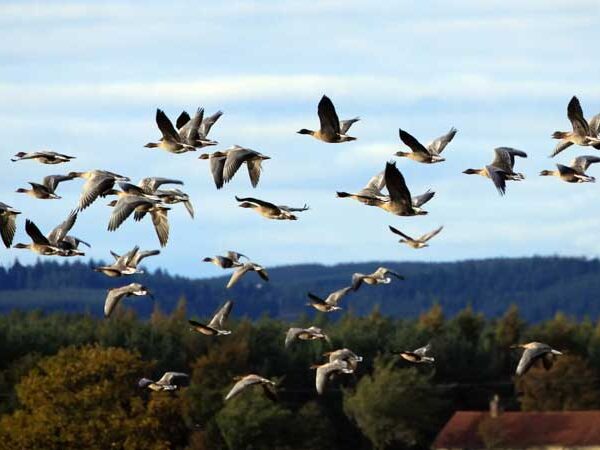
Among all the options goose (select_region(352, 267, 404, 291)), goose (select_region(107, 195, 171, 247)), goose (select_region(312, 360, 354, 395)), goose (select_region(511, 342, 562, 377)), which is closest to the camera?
goose (select_region(107, 195, 171, 247))

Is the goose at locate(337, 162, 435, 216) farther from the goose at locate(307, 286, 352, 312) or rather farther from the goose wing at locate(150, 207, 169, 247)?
the goose wing at locate(150, 207, 169, 247)

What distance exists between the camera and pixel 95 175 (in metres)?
49.4

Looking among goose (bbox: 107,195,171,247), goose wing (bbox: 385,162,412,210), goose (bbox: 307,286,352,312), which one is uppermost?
goose wing (bbox: 385,162,412,210)

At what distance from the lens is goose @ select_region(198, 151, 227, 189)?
166ft

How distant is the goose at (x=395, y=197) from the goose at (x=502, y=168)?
165 centimetres

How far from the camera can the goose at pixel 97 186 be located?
47.8 m

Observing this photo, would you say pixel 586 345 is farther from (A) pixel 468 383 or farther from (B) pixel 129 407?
(B) pixel 129 407

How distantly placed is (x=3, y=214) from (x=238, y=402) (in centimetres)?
8841

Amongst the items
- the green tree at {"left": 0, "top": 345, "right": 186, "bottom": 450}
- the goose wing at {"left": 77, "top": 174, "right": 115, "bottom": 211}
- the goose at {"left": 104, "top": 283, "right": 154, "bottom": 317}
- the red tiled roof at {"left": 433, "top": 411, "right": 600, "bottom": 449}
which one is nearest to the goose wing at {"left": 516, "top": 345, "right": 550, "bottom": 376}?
the goose at {"left": 104, "top": 283, "right": 154, "bottom": 317}

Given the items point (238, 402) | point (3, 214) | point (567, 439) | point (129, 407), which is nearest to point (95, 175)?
point (3, 214)

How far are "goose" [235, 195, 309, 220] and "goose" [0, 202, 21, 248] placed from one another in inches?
212

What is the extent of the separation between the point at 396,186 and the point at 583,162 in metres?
5.92

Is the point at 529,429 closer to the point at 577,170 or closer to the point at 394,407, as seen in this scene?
the point at 394,407

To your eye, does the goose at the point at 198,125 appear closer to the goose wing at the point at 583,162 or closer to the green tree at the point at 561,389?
the goose wing at the point at 583,162
